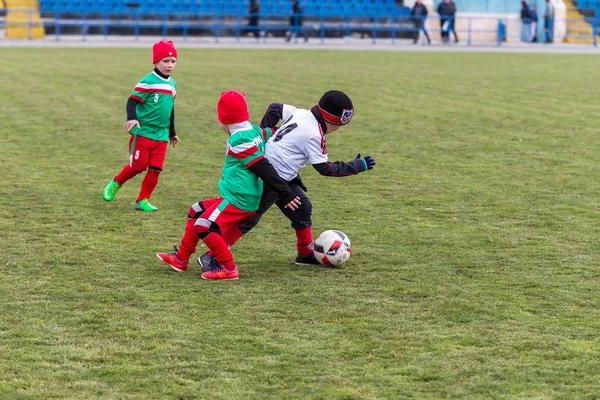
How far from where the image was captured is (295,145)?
641cm

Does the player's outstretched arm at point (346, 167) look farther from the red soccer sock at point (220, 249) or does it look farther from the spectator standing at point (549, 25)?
A: the spectator standing at point (549, 25)

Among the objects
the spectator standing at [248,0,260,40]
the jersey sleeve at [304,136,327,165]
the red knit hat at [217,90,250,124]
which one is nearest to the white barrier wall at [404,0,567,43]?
the spectator standing at [248,0,260,40]

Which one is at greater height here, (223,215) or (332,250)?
(223,215)

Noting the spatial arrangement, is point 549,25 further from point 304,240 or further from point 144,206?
point 304,240

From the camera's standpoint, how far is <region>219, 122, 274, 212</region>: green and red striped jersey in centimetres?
621

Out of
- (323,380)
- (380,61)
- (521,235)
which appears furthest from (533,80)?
(323,380)

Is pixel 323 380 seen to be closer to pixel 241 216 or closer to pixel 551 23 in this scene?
pixel 241 216

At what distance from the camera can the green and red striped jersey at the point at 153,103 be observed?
8.41 meters

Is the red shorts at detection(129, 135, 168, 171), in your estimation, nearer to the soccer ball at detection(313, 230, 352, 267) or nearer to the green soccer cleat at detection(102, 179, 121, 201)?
the green soccer cleat at detection(102, 179, 121, 201)

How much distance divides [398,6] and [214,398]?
1534 inches

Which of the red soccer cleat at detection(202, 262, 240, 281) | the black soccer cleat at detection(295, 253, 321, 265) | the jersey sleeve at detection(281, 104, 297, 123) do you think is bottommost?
the black soccer cleat at detection(295, 253, 321, 265)

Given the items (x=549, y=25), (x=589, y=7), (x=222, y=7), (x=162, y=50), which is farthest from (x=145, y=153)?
(x=589, y=7)

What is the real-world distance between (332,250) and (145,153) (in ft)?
8.74

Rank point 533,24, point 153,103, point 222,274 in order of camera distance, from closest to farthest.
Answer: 1. point 222,274
2. point 153,103
3. point 533,24
